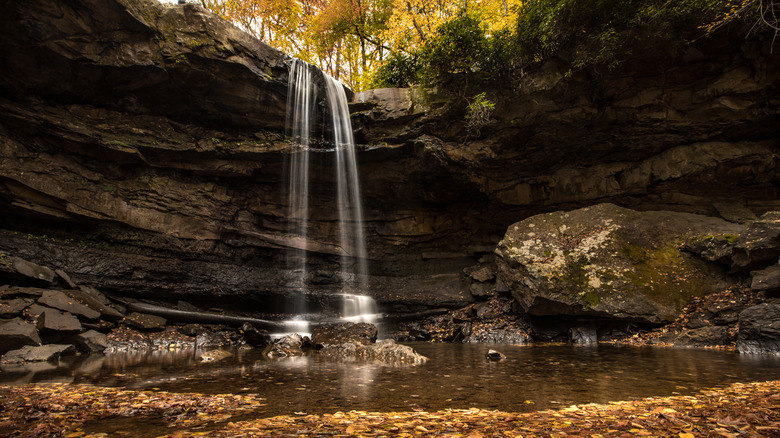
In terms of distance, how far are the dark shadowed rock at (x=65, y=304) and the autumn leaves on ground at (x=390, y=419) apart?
643 centimetres

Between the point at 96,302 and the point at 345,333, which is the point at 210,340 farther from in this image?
the point at 345,333

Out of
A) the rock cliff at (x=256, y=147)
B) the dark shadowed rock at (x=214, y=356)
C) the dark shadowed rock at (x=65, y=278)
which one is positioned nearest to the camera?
the dark shadowed rock at (x=214, y=356)

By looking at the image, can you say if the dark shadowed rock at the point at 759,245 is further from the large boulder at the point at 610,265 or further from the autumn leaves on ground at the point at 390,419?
the autumn leaves on ground at the point at 390,419

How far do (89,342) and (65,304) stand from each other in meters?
1.32

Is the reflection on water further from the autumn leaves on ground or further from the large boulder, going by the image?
the large boulder

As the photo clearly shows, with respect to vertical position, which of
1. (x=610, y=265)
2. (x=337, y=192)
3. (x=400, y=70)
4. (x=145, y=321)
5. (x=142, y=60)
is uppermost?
(x=400, y=70)

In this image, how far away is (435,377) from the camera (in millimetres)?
4664

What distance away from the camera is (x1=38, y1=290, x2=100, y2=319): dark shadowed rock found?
8.34 m

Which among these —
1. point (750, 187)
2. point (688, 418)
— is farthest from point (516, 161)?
point (688, 418)

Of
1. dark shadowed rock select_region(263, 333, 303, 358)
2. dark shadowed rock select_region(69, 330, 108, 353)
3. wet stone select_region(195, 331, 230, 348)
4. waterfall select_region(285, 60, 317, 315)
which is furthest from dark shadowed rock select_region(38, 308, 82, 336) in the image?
waterfall select_region(285, 60, 317, 315)

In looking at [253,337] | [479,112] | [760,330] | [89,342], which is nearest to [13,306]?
[89,342]

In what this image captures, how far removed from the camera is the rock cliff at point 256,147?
10.4m

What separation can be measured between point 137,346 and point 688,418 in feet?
34.5

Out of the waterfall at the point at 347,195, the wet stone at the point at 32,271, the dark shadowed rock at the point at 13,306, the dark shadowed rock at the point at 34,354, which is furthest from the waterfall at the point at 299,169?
the dark shadowed rock at the point at 34,354
